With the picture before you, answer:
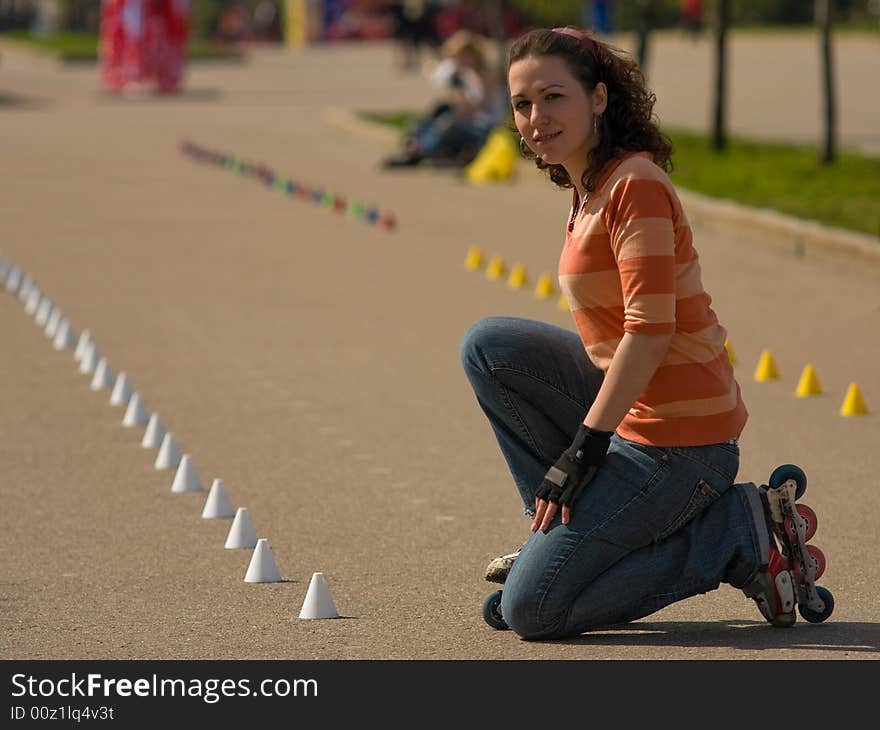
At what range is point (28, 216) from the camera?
58.1 feet

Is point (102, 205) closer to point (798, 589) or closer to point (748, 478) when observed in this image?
point (748, 478)

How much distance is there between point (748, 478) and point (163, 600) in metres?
2.58

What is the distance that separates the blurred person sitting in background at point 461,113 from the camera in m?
21.4

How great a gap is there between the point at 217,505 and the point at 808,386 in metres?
3.36

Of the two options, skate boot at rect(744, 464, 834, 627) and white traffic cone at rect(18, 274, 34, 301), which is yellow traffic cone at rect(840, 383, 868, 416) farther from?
white traffic cone at rect(18, 274, 34, 301)

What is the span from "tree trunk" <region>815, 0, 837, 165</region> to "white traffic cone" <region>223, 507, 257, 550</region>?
488 inches

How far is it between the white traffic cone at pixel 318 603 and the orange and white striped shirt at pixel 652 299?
0.93 meters

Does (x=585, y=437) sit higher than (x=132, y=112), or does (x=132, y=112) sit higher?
(x=585, y=437)

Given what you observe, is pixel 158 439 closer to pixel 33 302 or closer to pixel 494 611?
pixel 494 611

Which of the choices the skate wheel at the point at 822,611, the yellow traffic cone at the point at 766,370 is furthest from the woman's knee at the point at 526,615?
the yellow traffic cone at the point at 766,370

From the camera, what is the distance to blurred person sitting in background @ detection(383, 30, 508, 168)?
2136cm

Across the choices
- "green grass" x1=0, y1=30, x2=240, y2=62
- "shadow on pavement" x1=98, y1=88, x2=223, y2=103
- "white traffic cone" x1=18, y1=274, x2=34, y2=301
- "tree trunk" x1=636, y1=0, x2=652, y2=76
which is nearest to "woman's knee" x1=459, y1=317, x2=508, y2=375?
"white traffic cone" x1=18, y1=274, x2=34, y2=301

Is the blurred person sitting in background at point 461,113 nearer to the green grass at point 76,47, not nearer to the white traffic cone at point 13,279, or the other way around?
the white traffic cone at point 13,279
